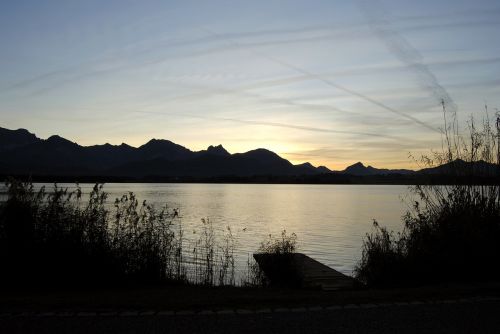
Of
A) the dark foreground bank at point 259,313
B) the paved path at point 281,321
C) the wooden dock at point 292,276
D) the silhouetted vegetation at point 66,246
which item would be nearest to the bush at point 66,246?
the silhouetted vegetation at point 66,246

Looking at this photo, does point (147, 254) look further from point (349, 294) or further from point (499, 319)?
point (499, 319)

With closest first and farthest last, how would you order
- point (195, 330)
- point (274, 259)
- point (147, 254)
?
point (195, 330), point (147, 254), point (274, 259)

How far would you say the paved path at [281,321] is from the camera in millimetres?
6035

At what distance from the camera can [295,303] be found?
7586 mm

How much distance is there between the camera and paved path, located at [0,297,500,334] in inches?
238

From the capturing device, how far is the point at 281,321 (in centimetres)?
647

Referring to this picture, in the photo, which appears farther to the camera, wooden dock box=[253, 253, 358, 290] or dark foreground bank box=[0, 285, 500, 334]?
wooden dock box=[253, 253, 358, 290]

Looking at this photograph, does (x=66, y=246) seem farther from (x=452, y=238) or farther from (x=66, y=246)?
(x=452, y=238)

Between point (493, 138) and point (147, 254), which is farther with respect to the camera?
point (493, 138)

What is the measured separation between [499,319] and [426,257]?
4148mm

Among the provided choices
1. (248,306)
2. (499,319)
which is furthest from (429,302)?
(248,306)

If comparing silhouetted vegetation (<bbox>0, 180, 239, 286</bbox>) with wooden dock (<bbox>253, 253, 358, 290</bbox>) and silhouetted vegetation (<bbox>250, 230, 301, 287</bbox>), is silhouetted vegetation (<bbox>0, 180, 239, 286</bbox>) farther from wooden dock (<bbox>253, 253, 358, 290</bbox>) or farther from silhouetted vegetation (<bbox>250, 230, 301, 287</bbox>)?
wooden dock (<bbox>253, 253, 358, 290</bbox>)

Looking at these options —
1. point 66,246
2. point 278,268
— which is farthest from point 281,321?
point 278,268

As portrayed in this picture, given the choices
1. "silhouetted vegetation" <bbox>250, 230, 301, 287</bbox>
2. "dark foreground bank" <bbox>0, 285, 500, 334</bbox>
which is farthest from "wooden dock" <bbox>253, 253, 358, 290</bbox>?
"dark foreground bank" <bbox>0, 285, 500, 334</bbox>
